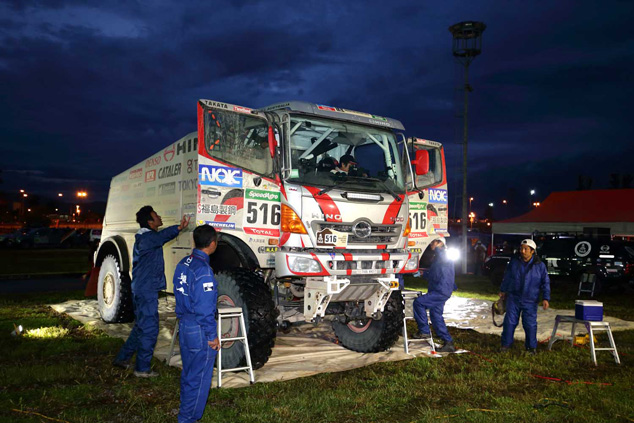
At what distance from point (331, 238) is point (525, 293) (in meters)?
3.43

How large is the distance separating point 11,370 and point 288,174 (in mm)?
4188

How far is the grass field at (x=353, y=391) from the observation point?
541 centimetres

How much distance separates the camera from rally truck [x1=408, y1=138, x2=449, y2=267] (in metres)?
8.86

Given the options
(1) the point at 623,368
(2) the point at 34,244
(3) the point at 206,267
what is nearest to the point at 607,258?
(1) the point at 623,368

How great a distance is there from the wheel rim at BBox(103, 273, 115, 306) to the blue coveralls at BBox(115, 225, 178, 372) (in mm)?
3583

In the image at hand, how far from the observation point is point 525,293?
8.28 m

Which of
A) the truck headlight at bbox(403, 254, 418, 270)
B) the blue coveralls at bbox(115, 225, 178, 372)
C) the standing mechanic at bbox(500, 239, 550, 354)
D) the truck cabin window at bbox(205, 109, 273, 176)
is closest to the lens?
the blue coveralls at bbox(115, 225, 178, 372)

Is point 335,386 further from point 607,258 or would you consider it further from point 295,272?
point 607,258

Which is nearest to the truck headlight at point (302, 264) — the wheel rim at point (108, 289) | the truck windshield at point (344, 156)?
the truck windshield at point (344, 156)

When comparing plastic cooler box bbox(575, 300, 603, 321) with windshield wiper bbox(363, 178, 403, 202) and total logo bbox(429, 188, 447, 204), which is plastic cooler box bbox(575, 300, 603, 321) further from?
windshield wiper bbox(363, 178, 403, 202)

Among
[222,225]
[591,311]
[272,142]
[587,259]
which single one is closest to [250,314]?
[222,225]

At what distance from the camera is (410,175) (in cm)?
799

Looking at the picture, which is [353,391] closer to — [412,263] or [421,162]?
[412,263]

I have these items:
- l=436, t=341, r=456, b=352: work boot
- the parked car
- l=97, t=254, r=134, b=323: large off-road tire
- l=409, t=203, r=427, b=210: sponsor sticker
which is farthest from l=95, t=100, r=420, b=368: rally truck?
the parked car
